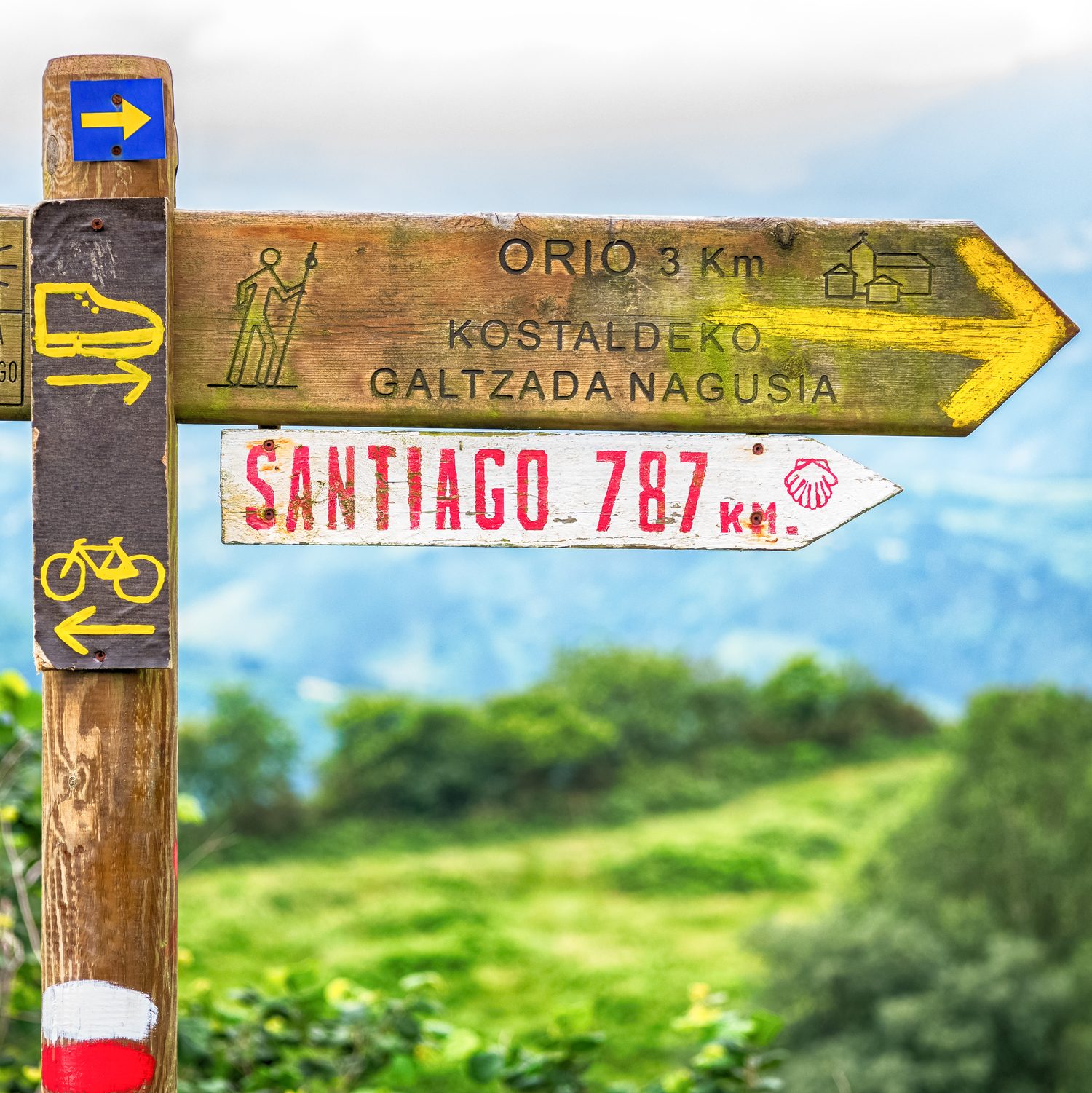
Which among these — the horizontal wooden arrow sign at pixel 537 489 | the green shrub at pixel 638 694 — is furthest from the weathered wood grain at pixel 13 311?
the green shrub at pixel 638 694

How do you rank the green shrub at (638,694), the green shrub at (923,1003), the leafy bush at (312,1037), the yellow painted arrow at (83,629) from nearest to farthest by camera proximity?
1. the yellow painted arrow at (83,629)
2. the leafy bush at (312,1037)
3. the green shrub at (923,1003)
4. the green shrub at (638,694)

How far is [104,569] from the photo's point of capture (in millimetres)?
2201

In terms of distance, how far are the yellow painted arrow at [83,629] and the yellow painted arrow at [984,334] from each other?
1.45 meters

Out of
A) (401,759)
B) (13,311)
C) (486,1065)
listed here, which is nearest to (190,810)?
(486,1065)

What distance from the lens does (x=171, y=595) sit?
2.23 metres

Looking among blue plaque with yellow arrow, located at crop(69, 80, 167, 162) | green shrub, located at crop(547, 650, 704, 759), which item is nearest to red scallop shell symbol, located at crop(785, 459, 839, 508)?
blue plaque with yellow arrow, located at crop(69, 80, 167, 162)

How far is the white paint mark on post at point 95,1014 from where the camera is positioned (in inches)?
86.5

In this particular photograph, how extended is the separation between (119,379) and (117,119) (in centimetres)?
49

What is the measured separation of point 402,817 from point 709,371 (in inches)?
736

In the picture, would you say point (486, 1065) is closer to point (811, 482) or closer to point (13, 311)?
point (811, 482)

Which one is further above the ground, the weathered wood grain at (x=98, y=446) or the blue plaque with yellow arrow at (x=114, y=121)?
the blue plaque with yellow arrow at (x=114, y=121)

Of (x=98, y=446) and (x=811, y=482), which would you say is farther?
(x=811, y=482)

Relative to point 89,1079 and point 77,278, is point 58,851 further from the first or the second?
point 77,278

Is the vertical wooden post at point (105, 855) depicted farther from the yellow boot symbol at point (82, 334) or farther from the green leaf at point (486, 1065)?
the green leaf at point (486, 1065)
